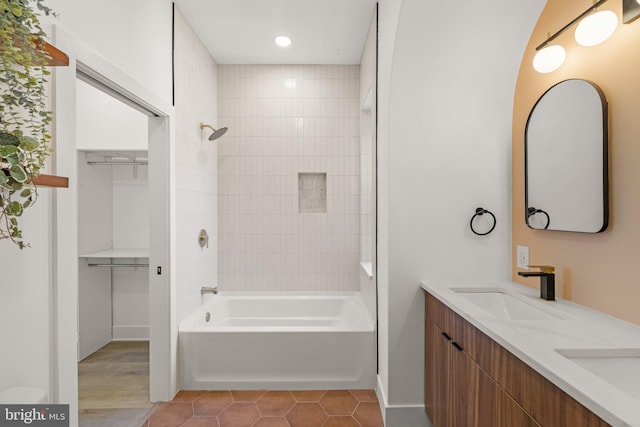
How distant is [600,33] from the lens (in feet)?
4.77

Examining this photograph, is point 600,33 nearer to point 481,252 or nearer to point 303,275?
point 481,252

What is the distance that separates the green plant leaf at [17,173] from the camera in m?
0.94

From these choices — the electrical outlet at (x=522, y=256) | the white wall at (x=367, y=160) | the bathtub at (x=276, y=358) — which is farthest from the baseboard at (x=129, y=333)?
the electrical outlet at (x=522, y=256)

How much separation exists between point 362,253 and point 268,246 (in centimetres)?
95

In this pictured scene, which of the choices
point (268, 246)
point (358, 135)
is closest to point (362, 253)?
point (268, 246)

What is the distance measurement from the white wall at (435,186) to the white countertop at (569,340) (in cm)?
32

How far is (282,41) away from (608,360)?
3.07 m

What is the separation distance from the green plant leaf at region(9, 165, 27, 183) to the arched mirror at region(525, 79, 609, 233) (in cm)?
200

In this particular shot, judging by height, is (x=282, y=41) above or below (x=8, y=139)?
above

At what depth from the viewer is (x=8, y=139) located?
0.99 metres

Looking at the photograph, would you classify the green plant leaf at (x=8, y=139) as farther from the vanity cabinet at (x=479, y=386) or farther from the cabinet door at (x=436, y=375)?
the cabinet door at (x=436, y=375)

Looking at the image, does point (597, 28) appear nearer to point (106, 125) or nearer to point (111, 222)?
point (106, 125)

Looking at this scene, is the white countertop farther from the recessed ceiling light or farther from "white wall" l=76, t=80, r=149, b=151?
"white wall" l=76, t=80, r=149, b=151

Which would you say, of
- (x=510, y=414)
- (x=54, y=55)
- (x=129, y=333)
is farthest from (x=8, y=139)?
(x=129, y=333)
